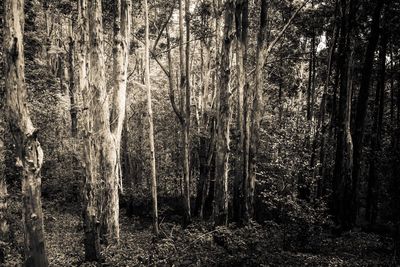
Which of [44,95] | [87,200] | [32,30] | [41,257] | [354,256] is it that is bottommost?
[354,256]

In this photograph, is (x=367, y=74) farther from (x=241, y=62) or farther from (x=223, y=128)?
(x=223, y=128)

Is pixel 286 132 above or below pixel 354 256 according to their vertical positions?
above

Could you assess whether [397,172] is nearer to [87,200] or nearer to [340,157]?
[340,157]

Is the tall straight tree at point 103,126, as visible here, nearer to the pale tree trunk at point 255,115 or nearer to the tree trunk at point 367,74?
the pale tree trunk at point 255,115

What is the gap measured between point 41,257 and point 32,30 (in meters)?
14.3

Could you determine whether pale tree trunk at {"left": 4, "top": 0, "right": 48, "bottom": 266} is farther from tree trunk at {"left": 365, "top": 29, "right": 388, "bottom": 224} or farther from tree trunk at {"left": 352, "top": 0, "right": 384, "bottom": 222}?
tree trunk at {"left": 365, "top": 29, "right": 388, "bottom": 224}

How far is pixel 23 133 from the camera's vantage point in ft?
20.2

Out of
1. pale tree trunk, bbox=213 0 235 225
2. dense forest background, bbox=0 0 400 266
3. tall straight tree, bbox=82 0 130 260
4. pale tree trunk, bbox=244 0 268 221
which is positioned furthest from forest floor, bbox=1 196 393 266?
pale tree trunk, bbox=244 0 268 221

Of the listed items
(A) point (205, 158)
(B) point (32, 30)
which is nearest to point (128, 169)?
(A) point (205, 158)

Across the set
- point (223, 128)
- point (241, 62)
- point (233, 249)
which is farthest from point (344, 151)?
point (233, 249)

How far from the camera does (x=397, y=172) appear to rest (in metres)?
11.5

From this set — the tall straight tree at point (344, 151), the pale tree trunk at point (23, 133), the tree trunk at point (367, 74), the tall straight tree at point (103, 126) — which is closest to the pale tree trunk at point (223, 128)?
the tall straight tree at point (103, 126)

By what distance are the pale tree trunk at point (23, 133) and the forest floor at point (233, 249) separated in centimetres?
235

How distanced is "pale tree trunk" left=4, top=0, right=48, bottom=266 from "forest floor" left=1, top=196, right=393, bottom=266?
2.35 meters
